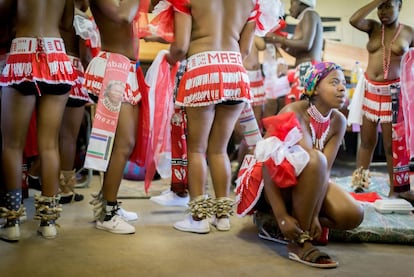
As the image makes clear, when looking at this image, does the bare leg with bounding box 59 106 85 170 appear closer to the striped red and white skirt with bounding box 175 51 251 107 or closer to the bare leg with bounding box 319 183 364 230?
the striped red and white skirt with bounding box 175 51 251 107

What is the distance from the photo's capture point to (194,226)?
275 centimetres

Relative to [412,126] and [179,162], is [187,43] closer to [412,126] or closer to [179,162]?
[179,162]

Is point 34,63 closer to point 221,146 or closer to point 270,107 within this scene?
point 221,146

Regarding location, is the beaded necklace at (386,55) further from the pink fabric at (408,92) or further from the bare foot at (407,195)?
the bare foot at (407,195)

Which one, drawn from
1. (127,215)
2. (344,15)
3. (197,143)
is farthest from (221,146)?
(344,15)

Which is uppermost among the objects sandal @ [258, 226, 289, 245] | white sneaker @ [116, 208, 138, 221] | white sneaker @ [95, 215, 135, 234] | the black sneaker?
sandal @ [258, 226, 289, 245]

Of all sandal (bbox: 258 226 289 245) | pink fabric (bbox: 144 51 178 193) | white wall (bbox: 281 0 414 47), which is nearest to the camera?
sandal (bbox: 258 226 289 245)

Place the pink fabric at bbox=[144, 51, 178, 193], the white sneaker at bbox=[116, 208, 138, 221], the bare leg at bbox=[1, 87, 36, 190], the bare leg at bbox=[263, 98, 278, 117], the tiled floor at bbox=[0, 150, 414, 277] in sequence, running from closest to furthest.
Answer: the tiled floor at bbox=[0, 150, 414, 277], the bare leg at bbox=[1, 87, 36, 190], the white sneaker at bbox=[116, 208, 138, 221], the pink fabric at bbox=[144, 51, 178, 193], the bare leg at bbox=[263, 98, 278, 117]

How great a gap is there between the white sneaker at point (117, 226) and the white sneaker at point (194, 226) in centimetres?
28

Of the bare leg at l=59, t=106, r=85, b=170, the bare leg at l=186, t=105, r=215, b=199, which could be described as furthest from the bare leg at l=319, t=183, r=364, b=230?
the bare leg at l=59, t=106, r=85, b=170

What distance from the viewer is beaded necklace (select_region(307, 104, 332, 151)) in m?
2.44

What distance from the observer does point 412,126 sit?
3279 millimetres

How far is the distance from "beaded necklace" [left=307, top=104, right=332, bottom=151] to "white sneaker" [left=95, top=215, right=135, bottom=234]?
109cm

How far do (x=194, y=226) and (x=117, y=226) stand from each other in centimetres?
42
